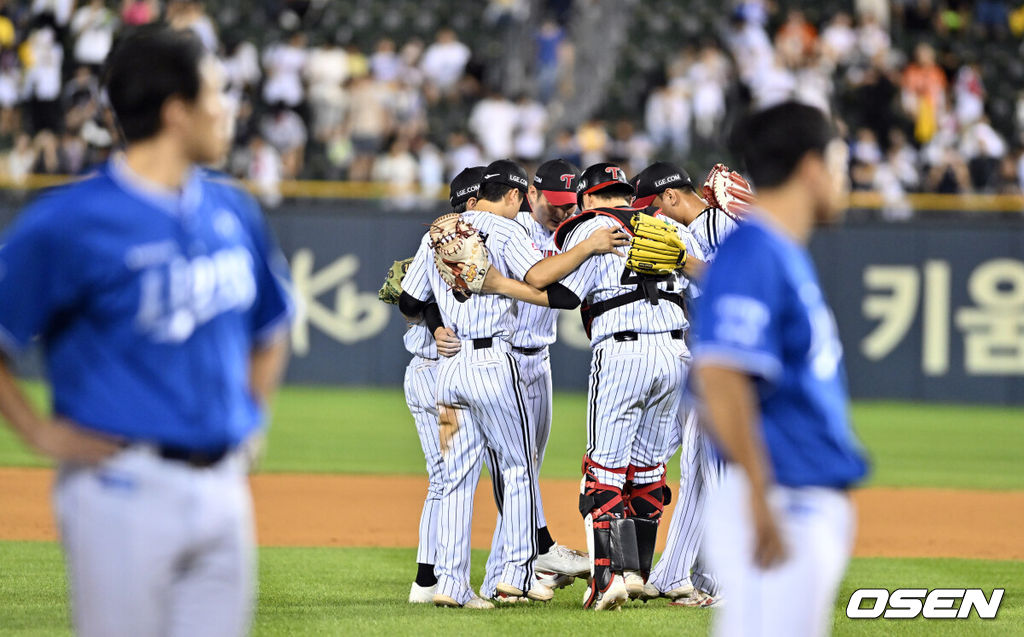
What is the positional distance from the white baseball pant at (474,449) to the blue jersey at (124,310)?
11.9 feet

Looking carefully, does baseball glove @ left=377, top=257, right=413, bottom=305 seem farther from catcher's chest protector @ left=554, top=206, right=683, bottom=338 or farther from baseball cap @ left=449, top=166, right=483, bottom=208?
catcher's chest protector @ left=554, top=206, right=683, bottom=338

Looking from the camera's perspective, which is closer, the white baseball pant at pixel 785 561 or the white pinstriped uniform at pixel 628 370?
the white baseball pant at pixel 785 561

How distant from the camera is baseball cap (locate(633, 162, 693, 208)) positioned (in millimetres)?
7496

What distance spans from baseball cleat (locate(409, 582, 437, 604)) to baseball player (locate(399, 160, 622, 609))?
0.13m

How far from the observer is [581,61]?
22.7 meters

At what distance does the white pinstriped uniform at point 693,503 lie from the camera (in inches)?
278

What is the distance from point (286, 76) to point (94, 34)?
8.91ft

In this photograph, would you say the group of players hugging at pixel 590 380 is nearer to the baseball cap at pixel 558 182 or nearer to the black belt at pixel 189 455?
the baseball cap at pixel 558 182

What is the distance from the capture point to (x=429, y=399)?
7379 millimetres

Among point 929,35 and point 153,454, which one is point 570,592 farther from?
point 929,35

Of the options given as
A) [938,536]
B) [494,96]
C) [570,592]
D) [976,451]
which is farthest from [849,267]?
[570,592]

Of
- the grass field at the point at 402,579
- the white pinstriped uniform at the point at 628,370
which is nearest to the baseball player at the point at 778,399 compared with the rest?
the grass field at the point at 402,579

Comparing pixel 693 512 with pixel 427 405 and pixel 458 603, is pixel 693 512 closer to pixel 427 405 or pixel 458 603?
pixel 458 603

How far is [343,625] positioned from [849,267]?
42.0ft
